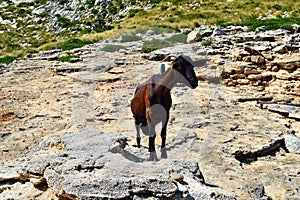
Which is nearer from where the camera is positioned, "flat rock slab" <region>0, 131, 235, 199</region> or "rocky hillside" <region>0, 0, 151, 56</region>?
A: "flat rock slab" <region>0, 131, 235, 199</region>

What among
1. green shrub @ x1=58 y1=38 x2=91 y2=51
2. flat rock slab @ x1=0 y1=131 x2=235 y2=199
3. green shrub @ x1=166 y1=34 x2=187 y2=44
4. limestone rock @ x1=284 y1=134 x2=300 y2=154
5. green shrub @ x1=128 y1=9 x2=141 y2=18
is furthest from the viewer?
green shrub @ x1=128 y1=9 x2=141 y2=18

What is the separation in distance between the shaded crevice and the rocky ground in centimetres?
2

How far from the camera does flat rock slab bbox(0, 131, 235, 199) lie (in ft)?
11.9

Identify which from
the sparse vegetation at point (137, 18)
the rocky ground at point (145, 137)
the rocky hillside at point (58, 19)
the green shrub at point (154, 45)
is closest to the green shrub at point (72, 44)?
the sparse vegetation at point (137, 18)

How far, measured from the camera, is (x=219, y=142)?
22.7ft

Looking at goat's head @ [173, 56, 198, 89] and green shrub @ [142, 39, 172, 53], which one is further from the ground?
goat's head @ [173, 56, 198, 89]

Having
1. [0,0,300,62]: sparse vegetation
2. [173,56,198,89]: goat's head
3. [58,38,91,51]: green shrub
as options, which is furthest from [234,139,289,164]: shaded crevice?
[58,38,91,51]: green shrub

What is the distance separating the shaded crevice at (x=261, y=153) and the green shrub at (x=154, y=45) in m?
9.06

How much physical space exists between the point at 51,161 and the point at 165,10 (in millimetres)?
31441

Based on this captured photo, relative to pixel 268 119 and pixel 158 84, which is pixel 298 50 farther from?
pixel 158 84

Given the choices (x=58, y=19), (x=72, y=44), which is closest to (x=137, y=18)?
(x=72, y=44)

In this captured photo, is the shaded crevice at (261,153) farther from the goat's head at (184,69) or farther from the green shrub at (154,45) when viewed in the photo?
the green shrub at (154,45)

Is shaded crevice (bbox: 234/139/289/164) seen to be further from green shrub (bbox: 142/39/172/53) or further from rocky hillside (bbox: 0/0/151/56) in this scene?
rocky hillside (bbox: 0/0/151/56)

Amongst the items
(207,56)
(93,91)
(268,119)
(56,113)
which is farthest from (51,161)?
(207,56)
